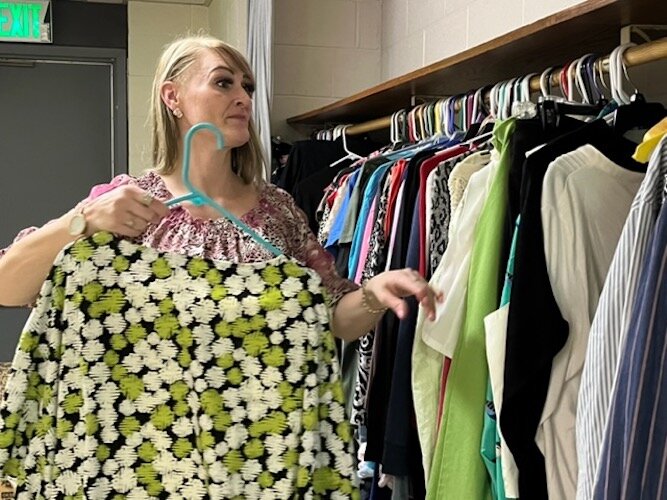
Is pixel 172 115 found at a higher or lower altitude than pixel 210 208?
higher

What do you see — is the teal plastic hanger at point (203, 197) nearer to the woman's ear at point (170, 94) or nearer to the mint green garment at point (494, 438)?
the woman's ear at point (170, 94)

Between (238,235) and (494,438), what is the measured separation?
53cm

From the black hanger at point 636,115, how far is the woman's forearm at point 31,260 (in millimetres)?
857

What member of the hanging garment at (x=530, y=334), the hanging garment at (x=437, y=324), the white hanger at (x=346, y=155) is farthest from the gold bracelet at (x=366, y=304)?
the white hanger at (x=346, y=155)

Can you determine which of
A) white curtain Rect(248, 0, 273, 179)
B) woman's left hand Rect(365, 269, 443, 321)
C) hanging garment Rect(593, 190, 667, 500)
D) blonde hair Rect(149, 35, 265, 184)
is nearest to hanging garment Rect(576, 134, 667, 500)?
hanging garment Rect(593, 190, 667, 500)

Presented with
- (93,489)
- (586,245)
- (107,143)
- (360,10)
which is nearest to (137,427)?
(93,489)

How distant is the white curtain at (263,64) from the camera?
291 cm

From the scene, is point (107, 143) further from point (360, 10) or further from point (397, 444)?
point (397, 444)

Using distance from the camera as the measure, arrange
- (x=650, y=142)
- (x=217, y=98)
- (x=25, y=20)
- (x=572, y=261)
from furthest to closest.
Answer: (x=25, y=20), (x=217, y=98), (x=572, y=261), (x=650, y=142)

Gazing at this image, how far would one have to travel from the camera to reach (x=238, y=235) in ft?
4.80

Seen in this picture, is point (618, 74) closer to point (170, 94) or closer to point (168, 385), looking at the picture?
point (170, 94)

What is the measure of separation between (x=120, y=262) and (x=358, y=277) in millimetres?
770

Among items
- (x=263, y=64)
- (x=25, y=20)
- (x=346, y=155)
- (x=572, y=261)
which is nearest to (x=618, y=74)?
(x=572, y=261)

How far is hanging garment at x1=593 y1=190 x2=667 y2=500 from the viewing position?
3.17 ft
